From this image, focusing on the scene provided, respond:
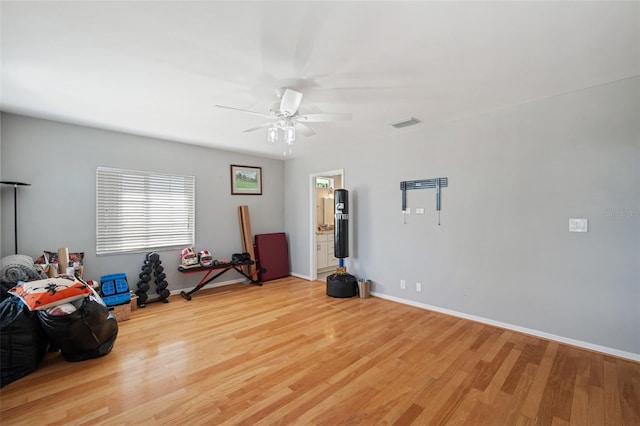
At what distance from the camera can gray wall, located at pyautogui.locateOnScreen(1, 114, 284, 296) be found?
344 cm

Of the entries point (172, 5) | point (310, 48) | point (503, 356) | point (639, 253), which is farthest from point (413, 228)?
point (172, 5)

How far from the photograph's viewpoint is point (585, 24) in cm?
182

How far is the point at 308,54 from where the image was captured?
7.01 feet

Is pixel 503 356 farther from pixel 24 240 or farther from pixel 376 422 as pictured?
pixel 24 240

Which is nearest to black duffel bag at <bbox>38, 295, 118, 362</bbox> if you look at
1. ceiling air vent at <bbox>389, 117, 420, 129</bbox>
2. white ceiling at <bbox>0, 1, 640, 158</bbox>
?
white ceiling at <bbox>0, 1, 640, 158</bbox>

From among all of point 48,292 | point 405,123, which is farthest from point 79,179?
point 405,123

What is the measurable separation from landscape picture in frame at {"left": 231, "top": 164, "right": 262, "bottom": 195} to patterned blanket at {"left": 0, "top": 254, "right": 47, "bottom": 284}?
119 inches

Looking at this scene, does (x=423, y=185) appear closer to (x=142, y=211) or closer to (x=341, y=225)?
(x=341, y=225)

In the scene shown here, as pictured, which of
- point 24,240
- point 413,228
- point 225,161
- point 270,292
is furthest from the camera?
point 225,161

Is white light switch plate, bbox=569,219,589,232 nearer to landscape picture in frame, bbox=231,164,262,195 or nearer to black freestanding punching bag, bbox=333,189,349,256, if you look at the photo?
black freestanding punching bag, bbox=333,189,349,256

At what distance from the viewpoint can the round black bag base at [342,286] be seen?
175 inches

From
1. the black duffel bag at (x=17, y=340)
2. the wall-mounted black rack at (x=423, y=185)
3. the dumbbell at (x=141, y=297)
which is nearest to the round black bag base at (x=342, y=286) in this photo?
the wall-mounted black rack at (x=423, y=185)

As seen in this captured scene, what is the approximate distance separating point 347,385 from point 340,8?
2684 millimetres

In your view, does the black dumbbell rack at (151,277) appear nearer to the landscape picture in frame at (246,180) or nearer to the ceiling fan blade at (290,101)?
the landscape picture in frame at (246,180)
